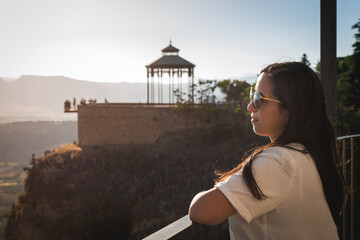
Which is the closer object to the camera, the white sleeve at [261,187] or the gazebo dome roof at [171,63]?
the white sleeve at [261,187]

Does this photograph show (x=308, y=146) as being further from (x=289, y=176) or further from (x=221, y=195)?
(x=221, y=195)

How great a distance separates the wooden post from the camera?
2535 millimetres

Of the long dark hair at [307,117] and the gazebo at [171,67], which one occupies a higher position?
the gazebo at [171,67]

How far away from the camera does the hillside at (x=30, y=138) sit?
393ft

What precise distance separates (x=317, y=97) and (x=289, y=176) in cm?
33

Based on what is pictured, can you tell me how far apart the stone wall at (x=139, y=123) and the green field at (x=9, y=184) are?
49267mm

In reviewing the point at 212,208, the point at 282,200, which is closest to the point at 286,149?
the point at 282,200

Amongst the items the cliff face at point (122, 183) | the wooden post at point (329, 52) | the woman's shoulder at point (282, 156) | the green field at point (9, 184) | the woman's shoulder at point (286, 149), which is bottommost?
the green field at point (9, 184)

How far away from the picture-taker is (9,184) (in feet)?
301

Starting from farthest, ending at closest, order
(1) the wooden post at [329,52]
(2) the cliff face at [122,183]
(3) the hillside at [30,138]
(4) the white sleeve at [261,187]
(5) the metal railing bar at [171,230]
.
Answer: (3) the hillside at [30,138] → (2) the cliff face at [122,183] → (1) the wooden post at [329,52] → (5) the metal railing bar at [171,230] → (4) the white sleeve at [261,187]

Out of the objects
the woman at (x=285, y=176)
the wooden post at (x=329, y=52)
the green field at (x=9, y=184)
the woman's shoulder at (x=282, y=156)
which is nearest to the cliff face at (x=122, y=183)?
the wooden post at (x=329, y=52)

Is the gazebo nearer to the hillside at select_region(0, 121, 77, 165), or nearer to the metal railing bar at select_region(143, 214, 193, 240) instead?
the metal railing bar at select_region(143, 214, 193, 240)

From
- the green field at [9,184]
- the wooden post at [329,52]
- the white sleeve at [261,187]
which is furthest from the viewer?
the green field at [9,184]

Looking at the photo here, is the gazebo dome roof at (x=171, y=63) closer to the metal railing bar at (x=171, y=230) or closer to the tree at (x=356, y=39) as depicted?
the tree at (x=356, y=39)
